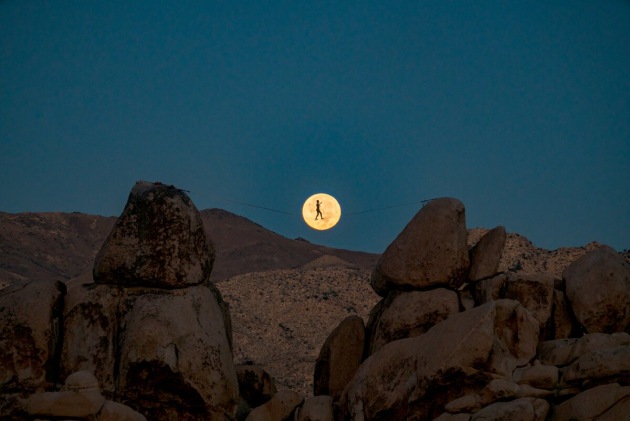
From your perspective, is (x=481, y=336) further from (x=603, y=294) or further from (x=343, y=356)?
(x=343, y=356)

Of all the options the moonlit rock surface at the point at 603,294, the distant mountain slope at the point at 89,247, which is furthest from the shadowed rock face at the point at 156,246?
the distant mountain slope at the point at 89,247

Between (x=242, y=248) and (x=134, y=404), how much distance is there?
71.7m

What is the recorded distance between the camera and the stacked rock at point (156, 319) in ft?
60.4

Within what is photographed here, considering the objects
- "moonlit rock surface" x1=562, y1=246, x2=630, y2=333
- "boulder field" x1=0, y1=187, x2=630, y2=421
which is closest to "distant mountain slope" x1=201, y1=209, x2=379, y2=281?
"boulder field" x1=0, y1=187, x2=630, y2=421

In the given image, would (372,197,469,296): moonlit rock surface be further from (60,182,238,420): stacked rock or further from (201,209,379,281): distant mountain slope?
(201,209,379,281): distant mountain slope

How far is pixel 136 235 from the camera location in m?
19.8

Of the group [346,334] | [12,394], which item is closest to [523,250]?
[346,334]

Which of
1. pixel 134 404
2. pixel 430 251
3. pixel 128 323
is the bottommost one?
pixel 134 404

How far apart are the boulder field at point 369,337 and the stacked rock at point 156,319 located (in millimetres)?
29

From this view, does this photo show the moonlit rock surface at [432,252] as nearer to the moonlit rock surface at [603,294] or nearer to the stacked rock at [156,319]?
the moonlit rock surface at [603,294]

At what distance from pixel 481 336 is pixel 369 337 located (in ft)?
18.3

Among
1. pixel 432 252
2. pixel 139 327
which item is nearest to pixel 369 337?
pixel 432 252

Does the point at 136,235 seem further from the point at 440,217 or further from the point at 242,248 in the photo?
the point at 242,248

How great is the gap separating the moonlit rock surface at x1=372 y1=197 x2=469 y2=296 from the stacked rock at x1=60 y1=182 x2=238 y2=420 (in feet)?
14.5
